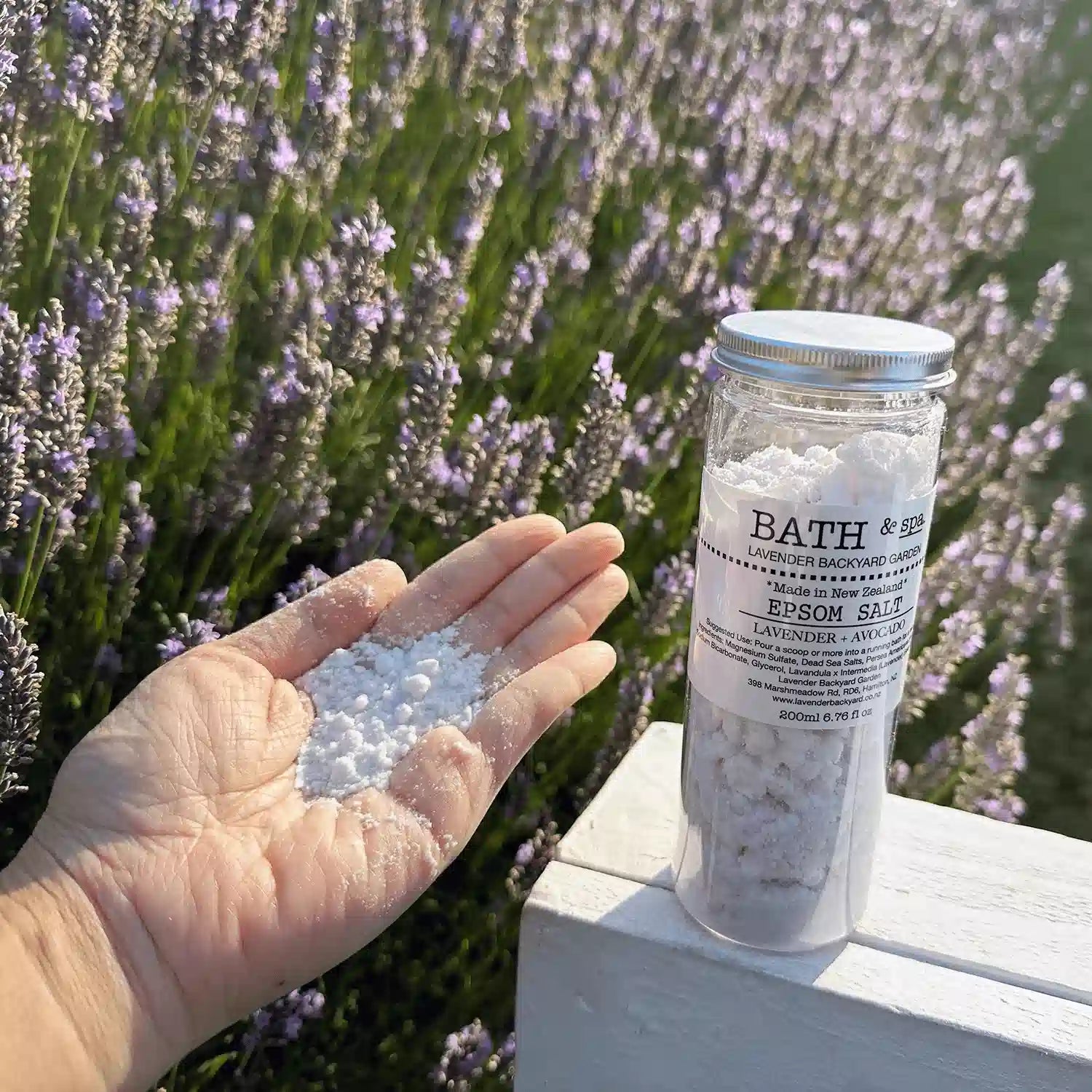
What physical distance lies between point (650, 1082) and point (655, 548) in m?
1.02

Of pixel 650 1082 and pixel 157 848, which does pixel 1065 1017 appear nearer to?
pixel 650 1082

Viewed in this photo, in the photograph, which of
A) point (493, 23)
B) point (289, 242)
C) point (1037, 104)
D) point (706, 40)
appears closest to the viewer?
point (289, 242)

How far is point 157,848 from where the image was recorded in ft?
3.81

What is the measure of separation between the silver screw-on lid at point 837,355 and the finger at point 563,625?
1.42ft

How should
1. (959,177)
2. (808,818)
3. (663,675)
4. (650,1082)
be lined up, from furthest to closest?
(959,177)
(663,675)
(650,1082)
(808,818)

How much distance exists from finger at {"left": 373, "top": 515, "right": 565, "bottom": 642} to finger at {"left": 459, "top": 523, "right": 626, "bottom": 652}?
0.02m

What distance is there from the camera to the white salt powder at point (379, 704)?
1.28m

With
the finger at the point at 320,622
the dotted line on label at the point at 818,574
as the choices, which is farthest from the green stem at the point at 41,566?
the dotted line on label at the point at 818,574

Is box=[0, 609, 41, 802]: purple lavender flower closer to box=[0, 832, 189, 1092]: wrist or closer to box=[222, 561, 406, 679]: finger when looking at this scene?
box=[0, 832, 189, 1092]: wrist

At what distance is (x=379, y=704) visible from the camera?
135cm

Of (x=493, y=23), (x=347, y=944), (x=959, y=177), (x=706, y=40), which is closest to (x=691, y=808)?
(x=347, y=944)

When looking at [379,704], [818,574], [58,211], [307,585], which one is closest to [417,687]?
[379,704]

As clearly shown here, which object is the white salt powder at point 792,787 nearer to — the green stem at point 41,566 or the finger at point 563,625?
the finger at point 563,625

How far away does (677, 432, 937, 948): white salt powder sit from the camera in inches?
39.9
